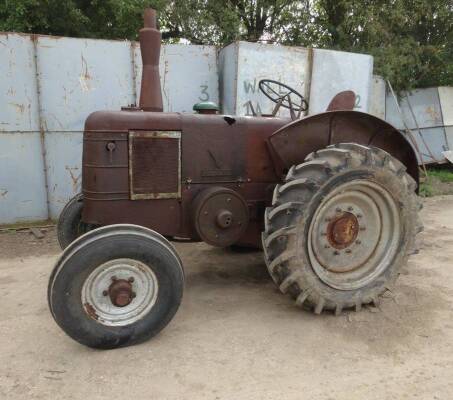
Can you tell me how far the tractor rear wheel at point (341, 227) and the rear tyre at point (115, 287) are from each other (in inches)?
28.4

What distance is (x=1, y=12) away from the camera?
8031mm

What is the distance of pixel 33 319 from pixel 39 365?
663 mm

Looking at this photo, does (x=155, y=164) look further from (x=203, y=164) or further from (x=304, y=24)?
(x=304, y=24)

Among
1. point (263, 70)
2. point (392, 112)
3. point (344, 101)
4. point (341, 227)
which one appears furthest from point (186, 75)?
point (392, 112)

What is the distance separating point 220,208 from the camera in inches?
124

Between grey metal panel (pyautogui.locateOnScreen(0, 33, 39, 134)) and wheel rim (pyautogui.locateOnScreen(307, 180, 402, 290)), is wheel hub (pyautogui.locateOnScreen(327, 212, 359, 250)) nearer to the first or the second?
wheel rim (pyautogui.locateOnScreen(307, 180, 402, 290))

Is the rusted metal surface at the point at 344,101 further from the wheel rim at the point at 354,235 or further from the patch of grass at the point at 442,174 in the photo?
the patch of grass at the point at 442,174

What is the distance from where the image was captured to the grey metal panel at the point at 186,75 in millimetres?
6312

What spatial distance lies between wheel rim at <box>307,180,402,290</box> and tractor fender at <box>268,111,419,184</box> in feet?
1.62

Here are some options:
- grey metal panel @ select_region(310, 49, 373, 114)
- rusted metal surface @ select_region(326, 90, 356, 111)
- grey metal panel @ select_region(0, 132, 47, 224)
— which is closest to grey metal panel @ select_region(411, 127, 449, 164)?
grey metal panel @ select_region(310, 49, 373, 114)

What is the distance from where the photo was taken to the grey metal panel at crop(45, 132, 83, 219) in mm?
5988

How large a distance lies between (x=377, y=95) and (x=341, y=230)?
7.40 meters

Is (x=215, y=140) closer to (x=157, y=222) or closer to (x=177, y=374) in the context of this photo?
(x=157, y=222)

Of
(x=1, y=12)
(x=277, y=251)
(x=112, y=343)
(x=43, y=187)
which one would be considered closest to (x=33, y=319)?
(x=112, y=343)
